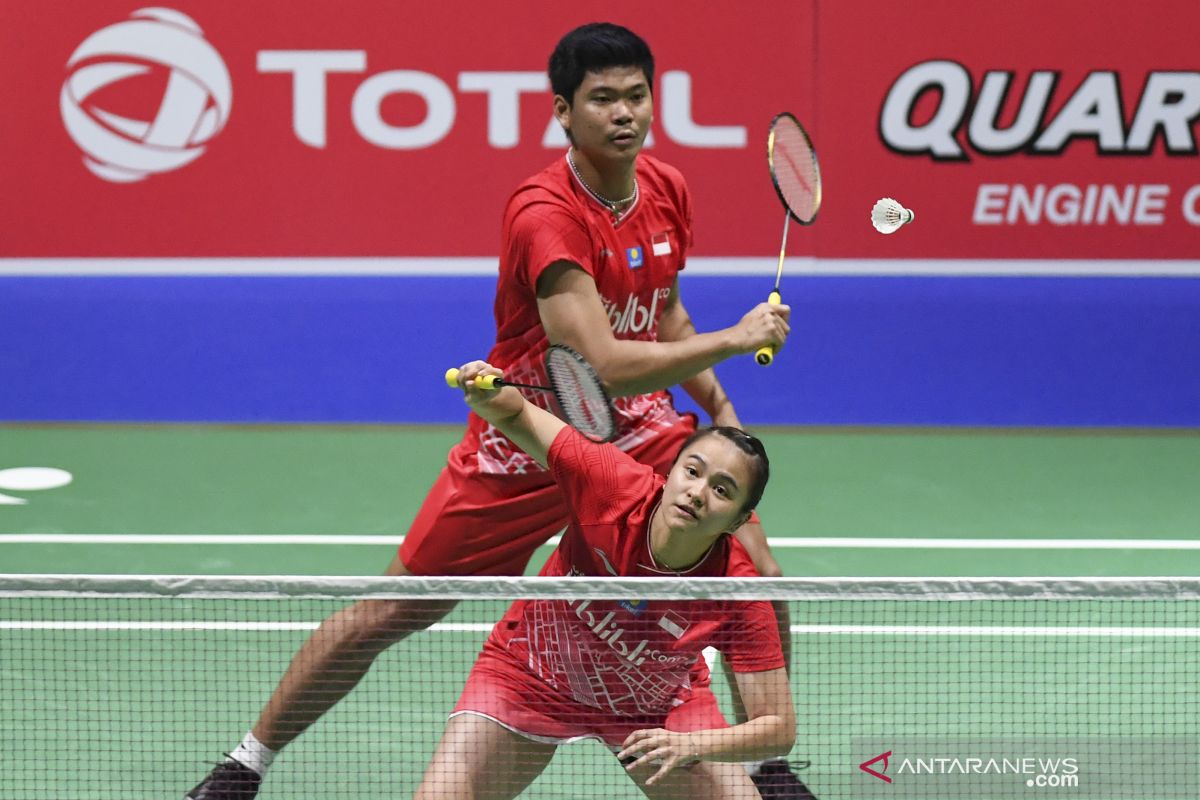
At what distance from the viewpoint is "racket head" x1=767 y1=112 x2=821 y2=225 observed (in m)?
5.03

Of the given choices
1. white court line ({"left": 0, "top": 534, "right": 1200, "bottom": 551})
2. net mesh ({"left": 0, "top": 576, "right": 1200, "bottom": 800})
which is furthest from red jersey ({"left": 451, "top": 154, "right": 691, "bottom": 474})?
Answer: white court line ({"left": 0, "top": 534, "right": 1200, "bottom": 551})

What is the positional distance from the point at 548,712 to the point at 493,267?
184 inches

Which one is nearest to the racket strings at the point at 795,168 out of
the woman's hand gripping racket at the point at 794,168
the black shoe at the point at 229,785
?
the woman's hand gripping racket at the point at 794,168

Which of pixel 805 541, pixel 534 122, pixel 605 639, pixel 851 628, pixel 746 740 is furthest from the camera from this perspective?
pixel 534 122

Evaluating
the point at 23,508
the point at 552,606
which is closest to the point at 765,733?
the point at 552,606

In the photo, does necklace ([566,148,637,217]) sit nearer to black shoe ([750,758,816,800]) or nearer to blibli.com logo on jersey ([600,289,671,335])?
blibli.com logo on jersey ([600,289,671,335])

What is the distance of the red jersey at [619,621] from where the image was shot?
381 cm

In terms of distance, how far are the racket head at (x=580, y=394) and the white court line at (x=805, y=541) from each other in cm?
285

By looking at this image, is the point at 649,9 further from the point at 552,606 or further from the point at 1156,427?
the point at 552,606

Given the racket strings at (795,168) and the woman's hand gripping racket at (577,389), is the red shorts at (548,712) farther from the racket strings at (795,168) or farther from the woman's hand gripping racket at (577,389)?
the racket strings at (795,168)

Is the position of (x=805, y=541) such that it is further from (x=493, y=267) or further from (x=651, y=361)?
(x=651, y=361)

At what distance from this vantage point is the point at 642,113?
4332 mm

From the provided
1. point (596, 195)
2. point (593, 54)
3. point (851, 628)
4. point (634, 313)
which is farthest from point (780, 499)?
point (593, 54)

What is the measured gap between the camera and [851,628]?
19.0 feet
